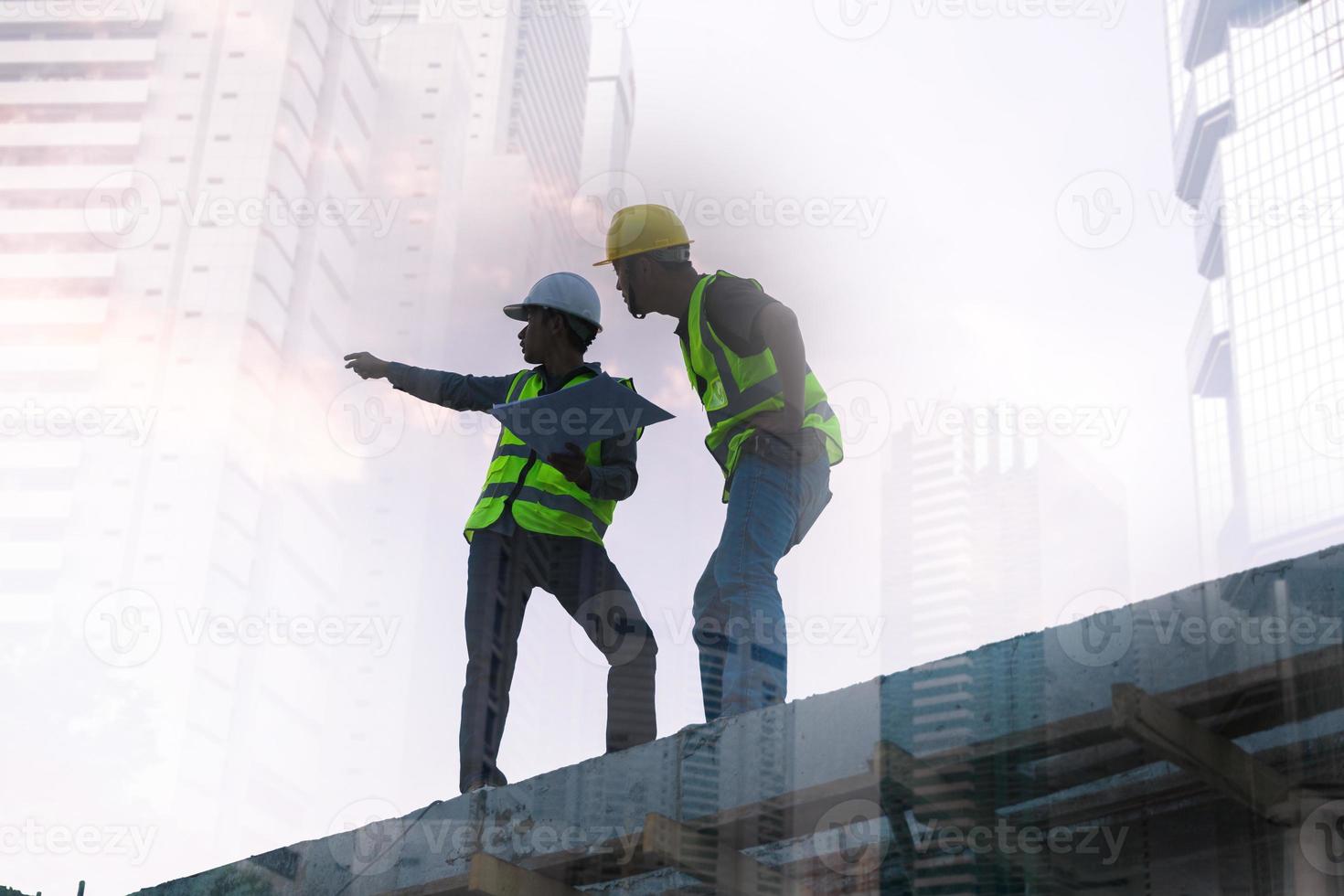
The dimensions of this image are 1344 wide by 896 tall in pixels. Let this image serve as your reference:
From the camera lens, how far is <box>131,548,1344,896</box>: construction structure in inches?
107

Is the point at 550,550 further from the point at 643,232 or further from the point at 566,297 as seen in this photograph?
the point at 643,232

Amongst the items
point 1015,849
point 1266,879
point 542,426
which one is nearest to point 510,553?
point 542,426

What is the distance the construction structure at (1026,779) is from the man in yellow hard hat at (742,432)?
1.66 ft

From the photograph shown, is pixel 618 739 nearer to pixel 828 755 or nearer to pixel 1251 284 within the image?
pixel 828 755

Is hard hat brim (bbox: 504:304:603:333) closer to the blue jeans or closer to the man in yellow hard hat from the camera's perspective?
the man in yellow hard hat

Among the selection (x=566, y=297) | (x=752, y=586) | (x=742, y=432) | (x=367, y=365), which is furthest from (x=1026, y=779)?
(x=367, y=365)

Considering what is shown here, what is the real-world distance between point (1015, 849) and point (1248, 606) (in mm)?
827

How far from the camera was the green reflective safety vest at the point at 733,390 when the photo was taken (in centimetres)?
428

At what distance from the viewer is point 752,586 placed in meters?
4.09

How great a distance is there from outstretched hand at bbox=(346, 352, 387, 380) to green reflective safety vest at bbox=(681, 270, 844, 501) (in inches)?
61.9

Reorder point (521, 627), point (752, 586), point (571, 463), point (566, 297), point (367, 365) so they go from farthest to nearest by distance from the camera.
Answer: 1. point (367, 365)
2. point (566, 297)
3. point (521, 627)
4. point (571, 463)
5. point (752, 586)

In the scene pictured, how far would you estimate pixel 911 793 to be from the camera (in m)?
3.02

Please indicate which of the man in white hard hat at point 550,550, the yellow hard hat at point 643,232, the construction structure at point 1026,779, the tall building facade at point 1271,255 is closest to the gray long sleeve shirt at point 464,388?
the man in white hard hat at point 550,550

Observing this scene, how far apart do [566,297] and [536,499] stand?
0.81 meters
